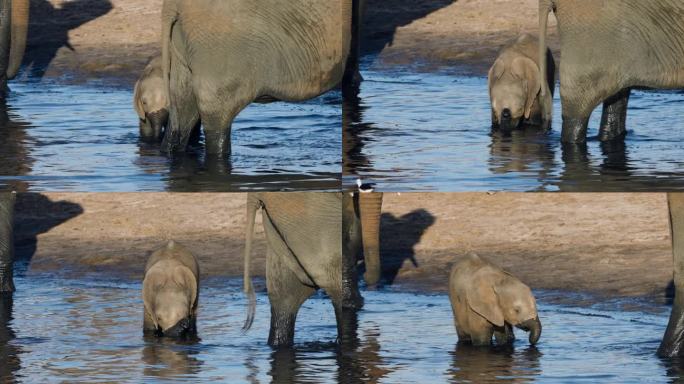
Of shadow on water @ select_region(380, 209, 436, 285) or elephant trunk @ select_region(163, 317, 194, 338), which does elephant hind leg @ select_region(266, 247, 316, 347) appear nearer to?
elephant trunk @ select_region(163, 317, 194, 338)

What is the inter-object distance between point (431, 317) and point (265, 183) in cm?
164

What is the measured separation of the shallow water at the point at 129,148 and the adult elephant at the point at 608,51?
0.86m

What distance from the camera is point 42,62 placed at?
7.75 meters

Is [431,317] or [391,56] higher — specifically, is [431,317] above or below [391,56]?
below

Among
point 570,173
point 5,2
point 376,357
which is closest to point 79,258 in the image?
point 5,2

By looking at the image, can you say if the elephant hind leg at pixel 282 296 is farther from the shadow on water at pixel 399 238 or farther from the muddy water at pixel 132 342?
the shadow on water at pixel 399 238

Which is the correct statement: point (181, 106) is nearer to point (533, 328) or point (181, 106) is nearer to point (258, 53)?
point (258, 53)

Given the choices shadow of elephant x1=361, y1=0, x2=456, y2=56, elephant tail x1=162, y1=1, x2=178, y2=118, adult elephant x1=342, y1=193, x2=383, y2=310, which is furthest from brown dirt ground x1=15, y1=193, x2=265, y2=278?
elephant tail x1=162, y1=1, x2=178, y2=118

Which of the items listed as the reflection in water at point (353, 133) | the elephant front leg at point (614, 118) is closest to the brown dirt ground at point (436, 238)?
the elephant front leg at point (614, 118)

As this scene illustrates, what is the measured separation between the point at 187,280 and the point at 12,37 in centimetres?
115

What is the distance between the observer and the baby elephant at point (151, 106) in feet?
23.7

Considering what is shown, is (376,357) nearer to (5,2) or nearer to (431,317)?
(431,317)

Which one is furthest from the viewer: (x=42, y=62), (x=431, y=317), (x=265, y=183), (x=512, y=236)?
(x=512, y=236)

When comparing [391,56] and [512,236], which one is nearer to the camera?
[391,56]
